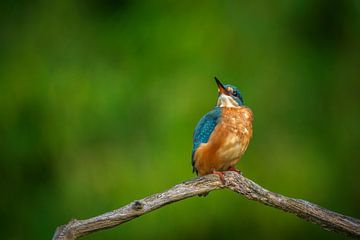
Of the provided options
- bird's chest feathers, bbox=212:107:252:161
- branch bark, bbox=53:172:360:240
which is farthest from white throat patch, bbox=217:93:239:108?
branch bark, bbox=53:172:360:240

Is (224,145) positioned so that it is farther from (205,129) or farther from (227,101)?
(227,101)

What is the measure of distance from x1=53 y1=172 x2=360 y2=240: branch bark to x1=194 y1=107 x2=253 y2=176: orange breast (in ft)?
1.75

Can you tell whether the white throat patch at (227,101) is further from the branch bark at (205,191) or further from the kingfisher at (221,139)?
the branch bark at (205,191)

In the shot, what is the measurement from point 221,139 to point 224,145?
52 mm

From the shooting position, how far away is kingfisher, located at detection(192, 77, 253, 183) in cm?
525

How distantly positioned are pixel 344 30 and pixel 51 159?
351 centimetres

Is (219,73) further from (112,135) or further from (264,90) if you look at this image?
(112,135)

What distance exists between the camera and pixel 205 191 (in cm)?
463

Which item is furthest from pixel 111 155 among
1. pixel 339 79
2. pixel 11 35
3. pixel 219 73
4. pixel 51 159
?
pixel 339 79

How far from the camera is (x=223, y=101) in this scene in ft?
18.4

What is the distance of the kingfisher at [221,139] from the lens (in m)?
5.25

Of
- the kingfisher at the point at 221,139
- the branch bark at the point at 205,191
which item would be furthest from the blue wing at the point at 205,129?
the branch bark at the point at 205,191

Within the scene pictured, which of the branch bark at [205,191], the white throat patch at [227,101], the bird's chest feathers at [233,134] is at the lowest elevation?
the branch bark at [205,191]

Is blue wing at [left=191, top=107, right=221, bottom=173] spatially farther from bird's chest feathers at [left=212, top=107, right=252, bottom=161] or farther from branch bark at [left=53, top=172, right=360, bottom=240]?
branch bark at [left=53, top=172, right=360, bottom=240]
